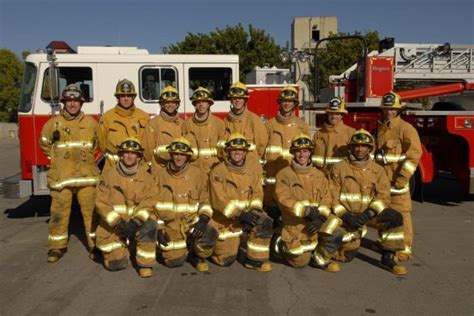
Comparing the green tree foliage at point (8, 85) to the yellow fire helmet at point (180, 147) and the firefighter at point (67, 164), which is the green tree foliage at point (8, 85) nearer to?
the firefighter at point (67, 164)

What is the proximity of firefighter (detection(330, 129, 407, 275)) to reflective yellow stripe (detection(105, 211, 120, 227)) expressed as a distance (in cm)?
209

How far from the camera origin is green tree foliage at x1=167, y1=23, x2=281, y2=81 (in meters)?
24.3

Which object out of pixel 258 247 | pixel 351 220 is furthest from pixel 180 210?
pixel 351 220

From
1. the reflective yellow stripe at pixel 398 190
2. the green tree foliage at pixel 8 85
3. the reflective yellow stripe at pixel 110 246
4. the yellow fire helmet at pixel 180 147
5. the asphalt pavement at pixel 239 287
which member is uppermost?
the green tree foliage at pixel 8 85

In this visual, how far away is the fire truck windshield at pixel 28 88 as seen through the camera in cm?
600

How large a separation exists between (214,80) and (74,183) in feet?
8.90

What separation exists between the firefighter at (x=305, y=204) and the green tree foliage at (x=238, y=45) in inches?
804

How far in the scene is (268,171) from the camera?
5133 millimetres

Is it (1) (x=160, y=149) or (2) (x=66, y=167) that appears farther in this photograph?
(1) (x=160, y=149)

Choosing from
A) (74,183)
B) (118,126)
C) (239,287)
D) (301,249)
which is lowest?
(239,287)

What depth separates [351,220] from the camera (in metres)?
4.17

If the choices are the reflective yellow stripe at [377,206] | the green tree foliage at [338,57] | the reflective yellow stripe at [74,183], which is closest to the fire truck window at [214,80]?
the reflective yellow stripe at [74,183]

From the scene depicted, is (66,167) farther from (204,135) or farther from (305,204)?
(305,204)

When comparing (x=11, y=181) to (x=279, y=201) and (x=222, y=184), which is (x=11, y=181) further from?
(x=279, y=201)
